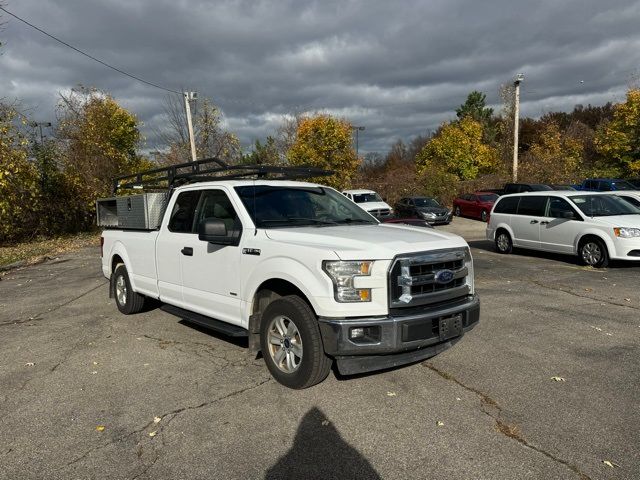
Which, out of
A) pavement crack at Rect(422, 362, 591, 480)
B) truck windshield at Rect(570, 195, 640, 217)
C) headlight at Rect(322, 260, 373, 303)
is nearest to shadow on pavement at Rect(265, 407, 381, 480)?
headlight at Rect(322, 260, 373, 303)

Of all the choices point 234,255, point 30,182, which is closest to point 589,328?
point 234,255

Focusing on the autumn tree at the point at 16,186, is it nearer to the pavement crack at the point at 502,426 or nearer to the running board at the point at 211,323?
the running board at the point at 211,323

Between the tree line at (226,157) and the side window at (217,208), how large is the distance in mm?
10763

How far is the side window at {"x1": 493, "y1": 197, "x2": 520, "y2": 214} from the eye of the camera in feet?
42.0

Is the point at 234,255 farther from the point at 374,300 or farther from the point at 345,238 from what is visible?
the point at 374,300

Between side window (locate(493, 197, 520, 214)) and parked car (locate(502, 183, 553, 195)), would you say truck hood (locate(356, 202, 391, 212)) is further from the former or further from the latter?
side window (locate(493, 197, 520, 214))

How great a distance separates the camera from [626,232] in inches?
387

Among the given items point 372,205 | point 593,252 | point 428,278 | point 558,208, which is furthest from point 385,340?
point 372,205

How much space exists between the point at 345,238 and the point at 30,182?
1714cm

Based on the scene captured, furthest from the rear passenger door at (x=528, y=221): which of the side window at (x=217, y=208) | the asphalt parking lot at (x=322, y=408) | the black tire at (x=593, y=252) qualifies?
the side window at (x=217, y=208)

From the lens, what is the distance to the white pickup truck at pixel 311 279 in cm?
382

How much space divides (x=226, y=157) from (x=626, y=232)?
22.6 meters

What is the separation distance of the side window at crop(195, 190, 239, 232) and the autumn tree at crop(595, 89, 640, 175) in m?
31.6

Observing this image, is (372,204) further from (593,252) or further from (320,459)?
(320,459)
